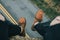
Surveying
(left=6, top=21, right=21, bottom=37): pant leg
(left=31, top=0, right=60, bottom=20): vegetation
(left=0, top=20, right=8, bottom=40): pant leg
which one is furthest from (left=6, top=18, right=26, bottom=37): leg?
(left=31, top=0, right=60, bottom=20): vegetation

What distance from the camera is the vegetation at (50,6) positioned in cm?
235

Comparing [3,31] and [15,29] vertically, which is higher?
[15,29]

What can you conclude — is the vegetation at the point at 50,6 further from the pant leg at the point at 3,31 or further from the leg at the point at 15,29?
the pant leg at the point at 3,31

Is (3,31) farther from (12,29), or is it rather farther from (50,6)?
(50,6)


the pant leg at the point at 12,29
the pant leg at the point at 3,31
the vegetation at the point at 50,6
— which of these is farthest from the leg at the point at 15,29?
the vegetation at the point at 50,6

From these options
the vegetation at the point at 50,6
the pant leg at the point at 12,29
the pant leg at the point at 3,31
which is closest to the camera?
the pant leg at the point at 3,31

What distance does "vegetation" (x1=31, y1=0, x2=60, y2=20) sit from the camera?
235cm

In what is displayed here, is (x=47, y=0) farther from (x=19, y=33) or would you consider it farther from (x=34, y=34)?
(x=19, y=33)

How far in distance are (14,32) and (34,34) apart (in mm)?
364

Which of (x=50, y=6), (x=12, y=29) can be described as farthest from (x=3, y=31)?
(x=50, y=6)

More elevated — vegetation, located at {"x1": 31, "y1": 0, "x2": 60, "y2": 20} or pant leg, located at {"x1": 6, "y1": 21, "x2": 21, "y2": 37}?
vegetation, located at {"x1": 31, "y1": 0, "x2": 60, "y2": 20}

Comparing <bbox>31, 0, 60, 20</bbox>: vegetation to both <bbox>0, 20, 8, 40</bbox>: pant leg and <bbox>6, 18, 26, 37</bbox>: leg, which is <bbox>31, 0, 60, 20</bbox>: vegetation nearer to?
<bbox>6, 18, 26, 37</bbox>: leg

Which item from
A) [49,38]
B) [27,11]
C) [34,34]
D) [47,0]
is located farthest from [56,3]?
[49,38]

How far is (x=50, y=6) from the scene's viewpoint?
7.97ft
